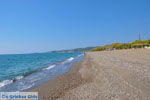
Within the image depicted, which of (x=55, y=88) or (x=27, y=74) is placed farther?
(x=27, y=74)

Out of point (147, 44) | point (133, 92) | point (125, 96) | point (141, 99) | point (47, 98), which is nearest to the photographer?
point (141, 99)

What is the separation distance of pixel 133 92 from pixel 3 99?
16.8 ft

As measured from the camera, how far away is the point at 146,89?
5340 millimetres

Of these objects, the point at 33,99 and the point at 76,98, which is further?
the point at 33,99

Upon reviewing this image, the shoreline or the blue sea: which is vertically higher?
the shoreline

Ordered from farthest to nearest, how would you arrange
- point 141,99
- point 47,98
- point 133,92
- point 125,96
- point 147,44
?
point 147,44, point 47,98, point 133,92, point 125,96, point 141,99

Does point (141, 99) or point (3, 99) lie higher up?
point (141, 99)

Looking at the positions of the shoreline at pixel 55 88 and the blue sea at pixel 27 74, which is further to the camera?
the blue sea at pixel 27 74

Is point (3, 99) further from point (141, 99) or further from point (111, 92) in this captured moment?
point (141, 99)

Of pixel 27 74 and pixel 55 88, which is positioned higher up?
pixel 55 88

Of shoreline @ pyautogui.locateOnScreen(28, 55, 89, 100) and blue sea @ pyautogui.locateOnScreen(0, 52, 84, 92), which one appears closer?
shoreline @ pyautogui.locateOnScreen(28, 55, 89, 100)

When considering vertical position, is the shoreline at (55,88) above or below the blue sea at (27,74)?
above

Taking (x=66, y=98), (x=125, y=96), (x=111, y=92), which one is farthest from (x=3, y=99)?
(x=125, y=96)

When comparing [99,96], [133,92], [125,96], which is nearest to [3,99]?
[99,96]
